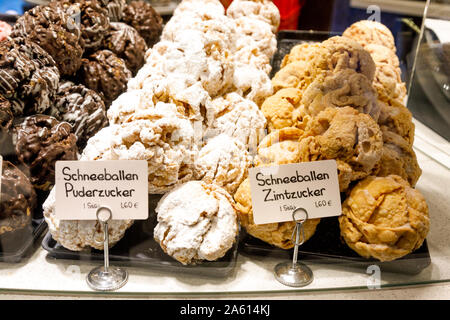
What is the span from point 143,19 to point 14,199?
64.2 inches

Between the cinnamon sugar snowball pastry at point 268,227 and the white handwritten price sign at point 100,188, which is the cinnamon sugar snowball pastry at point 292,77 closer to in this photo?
the cinnamon sugar snowball pastry at point 268,227

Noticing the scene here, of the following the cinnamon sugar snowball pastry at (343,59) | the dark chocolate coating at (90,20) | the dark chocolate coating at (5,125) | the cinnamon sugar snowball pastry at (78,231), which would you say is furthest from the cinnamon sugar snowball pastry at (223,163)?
the dark chocolate coating at (90,20)

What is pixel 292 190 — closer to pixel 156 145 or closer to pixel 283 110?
pixel 156 145

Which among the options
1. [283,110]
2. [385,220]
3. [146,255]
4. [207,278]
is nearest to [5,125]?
[146,255]

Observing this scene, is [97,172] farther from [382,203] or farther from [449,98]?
[449,98]


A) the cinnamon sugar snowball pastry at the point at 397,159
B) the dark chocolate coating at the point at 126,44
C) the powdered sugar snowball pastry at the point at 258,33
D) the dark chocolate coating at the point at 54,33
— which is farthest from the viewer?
the powdered sugar snowball pastry at the point at 258,33

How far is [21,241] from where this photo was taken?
4.64 feet

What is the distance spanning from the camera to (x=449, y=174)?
1914 mm

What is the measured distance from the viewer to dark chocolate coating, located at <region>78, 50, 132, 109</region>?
210 centimetres

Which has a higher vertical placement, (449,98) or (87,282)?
(449,98)

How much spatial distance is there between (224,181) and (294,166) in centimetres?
31

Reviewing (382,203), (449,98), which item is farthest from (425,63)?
(382,203)

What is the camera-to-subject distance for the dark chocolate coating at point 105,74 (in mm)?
2098

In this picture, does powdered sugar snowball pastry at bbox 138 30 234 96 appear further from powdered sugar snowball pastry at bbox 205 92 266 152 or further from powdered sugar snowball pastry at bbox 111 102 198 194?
powdered sugar snowball pastry at bbox 111 102 198 194
